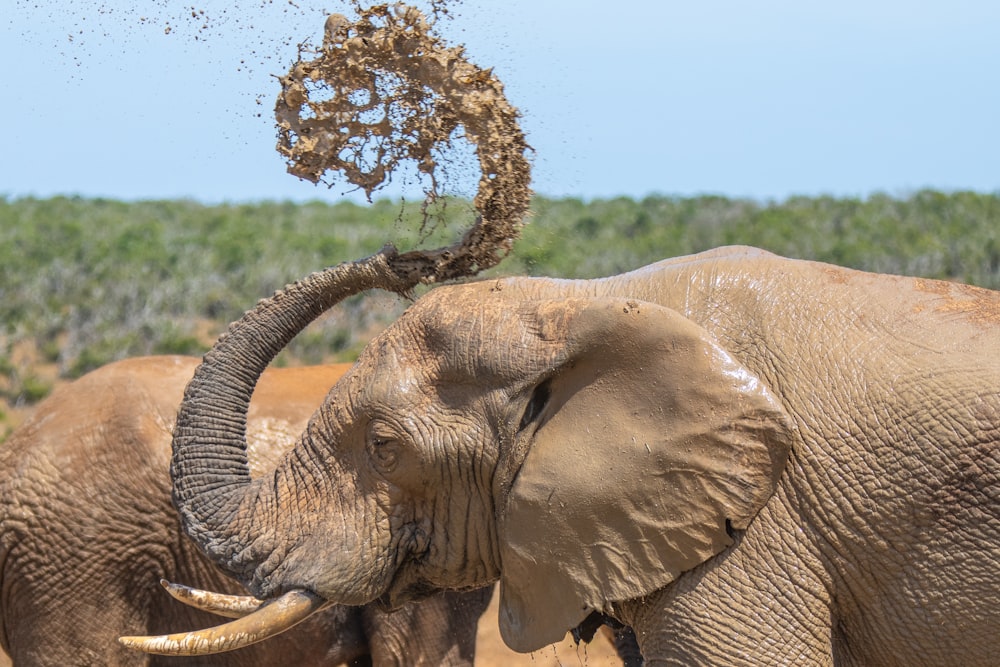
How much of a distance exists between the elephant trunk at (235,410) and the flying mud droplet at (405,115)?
0.98 feet

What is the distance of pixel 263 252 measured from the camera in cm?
2775

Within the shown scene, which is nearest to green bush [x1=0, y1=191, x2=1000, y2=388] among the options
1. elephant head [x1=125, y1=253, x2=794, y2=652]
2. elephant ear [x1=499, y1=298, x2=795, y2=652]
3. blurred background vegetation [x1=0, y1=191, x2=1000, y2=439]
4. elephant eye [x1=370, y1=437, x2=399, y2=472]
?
blurred background vegetation [x1=0, y1=191, x2=1000, y2=439]

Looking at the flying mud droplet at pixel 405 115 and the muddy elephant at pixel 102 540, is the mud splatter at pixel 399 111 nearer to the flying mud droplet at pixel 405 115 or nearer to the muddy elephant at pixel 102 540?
the flying mud droplet at pixel 405 115

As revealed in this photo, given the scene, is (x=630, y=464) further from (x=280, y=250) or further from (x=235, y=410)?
(x=280, y=250)

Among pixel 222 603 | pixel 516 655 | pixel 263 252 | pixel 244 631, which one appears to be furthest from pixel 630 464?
pixel 263 252

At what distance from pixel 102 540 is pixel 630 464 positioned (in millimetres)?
2941

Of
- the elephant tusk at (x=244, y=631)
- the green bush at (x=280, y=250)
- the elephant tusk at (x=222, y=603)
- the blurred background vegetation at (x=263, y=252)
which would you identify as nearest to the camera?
the elephant tusk at (x=244, y=631)

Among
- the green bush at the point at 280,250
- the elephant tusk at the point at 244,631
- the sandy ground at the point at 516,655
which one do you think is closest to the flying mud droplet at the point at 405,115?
the elephant tusk at the point at 244,631

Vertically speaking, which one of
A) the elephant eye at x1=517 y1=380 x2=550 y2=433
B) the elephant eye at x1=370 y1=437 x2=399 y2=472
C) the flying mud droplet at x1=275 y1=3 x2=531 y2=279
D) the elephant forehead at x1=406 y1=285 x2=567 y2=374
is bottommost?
the elephant eye at x1=370 y1=437 x2=399 y2=472

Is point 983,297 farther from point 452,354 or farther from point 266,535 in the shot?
point 266,535

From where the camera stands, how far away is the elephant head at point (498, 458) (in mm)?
3654

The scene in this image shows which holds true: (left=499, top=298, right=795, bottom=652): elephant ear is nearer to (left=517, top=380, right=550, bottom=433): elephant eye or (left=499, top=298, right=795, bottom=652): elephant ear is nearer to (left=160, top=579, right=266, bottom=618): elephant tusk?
(left=517, top=380, right=550, bottom=433): elephant eye

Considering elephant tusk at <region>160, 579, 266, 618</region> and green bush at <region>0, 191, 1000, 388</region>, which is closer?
elephant tusk at <region>160, 579, 266, 618</region>

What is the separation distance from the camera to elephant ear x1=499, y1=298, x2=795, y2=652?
11.9 ft
